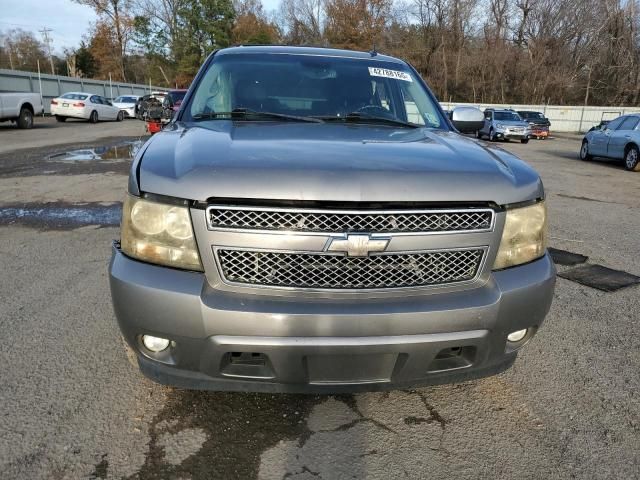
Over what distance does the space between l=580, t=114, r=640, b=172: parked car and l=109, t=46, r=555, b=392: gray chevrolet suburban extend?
13.5 metres

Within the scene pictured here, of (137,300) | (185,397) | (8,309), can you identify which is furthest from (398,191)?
(8,309)

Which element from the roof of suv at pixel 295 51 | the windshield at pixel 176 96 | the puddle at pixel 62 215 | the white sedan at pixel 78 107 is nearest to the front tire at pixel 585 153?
the windshield at pixel 176 96

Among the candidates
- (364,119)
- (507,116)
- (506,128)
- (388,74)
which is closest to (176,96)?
(388,74)

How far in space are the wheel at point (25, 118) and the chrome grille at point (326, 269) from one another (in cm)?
2100

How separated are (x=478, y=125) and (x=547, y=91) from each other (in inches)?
1787

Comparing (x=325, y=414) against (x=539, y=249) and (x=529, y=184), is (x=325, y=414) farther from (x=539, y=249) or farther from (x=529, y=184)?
(x=529, y=184)

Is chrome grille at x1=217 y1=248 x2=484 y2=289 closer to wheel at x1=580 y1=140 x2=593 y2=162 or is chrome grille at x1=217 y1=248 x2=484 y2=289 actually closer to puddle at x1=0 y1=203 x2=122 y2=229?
puddle at x1=0 y1=203 x2=122 y2=229

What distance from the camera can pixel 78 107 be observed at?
23.7m

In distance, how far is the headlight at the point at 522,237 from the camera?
2.07m

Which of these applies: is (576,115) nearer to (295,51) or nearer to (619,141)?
(619,141)

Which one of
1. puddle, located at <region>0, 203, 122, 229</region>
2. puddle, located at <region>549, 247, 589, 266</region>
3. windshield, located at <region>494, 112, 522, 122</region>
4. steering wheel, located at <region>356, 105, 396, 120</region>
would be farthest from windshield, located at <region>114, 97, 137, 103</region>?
steering wheel, located at <region>356, 105, 396, 120</region>

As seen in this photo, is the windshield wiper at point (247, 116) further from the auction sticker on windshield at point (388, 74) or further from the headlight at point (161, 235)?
the headlight at point (161, 235)

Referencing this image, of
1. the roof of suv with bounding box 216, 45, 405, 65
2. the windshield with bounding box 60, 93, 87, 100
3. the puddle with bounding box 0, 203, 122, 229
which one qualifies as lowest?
the puddle with bounding box 0, 203, 122, 229

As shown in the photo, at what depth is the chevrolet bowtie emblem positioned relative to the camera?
6.01ft
